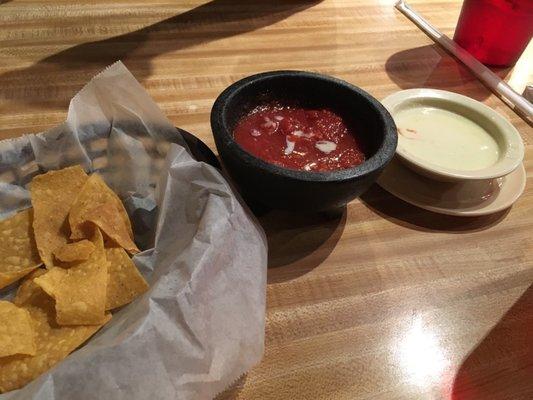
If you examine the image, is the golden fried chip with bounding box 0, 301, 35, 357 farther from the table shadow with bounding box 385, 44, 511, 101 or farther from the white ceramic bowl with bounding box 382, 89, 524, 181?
the table shadow with bounding box 385, 44, 511, 101

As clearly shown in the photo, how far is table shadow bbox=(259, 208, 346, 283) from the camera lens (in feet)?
3.67

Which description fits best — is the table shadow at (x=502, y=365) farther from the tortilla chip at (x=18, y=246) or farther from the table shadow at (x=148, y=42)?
the table shadow at (x=148, y=42)

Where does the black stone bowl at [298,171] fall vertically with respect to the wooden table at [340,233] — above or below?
above

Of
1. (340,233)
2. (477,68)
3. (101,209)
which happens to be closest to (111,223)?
(101,209)

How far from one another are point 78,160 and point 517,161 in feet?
3.37

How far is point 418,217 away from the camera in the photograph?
1.28 meters

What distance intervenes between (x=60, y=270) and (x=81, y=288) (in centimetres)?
9

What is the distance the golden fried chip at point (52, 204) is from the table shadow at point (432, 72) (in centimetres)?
113

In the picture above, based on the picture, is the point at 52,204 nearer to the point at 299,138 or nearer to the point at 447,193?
the point at 299,138

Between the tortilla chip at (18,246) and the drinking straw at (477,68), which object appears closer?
the tortilla chip at (18,246)

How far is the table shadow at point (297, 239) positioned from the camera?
1.12 metres

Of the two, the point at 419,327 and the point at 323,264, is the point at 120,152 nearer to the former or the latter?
the point at 323,264

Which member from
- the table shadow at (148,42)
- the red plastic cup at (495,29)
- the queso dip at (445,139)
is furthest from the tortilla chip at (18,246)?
the red plastic cup at (495,29)

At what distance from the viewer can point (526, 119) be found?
1.70 metres
